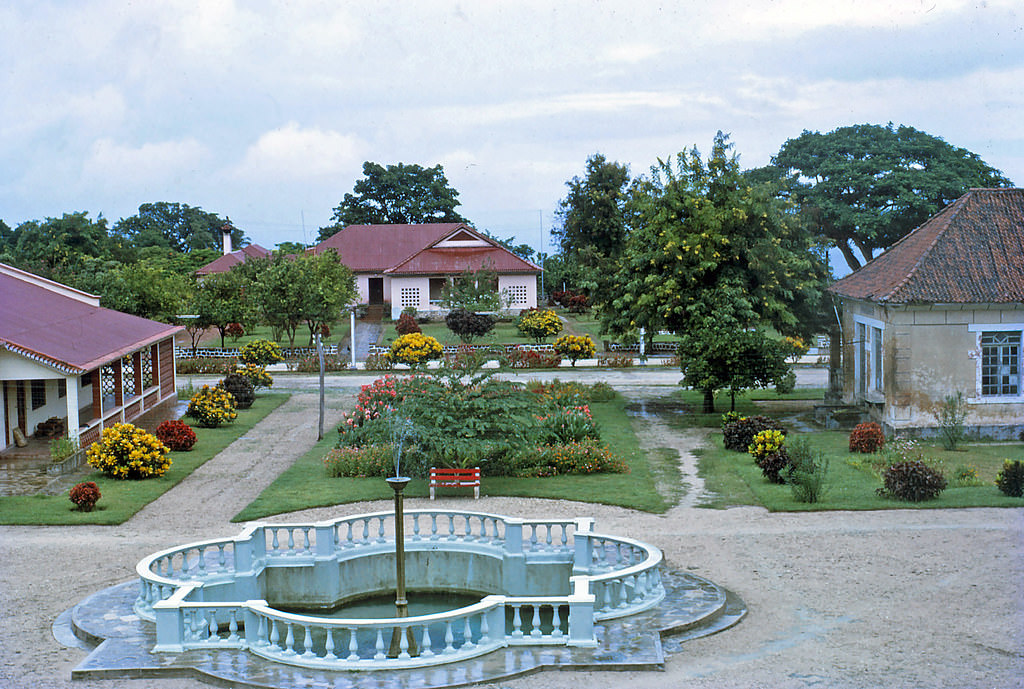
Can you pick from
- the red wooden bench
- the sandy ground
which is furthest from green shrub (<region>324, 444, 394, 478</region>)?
the red wooden bench

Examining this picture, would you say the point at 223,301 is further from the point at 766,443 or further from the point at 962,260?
the point at 962,260

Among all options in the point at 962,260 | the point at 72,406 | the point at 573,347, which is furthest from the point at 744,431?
the point at 573,347

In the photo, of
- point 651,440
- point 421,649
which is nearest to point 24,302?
point 651,440

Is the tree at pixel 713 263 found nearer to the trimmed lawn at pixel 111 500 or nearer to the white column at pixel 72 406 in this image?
the trimmed lawn at pixel 111 500

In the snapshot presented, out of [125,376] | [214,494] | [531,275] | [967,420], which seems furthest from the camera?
[531,275]

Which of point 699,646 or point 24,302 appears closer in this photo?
point 699,646

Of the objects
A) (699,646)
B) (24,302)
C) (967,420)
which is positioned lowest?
(699,646)

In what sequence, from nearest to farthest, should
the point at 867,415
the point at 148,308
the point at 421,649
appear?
1. the point at 421,649
2. the point at 867,415
3. the point at 148,308

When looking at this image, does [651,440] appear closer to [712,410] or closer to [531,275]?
[712,410]

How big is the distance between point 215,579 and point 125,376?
18.9 m

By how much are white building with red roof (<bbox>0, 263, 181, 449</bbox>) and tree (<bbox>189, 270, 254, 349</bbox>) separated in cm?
876

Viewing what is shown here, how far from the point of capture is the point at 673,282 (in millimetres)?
29938

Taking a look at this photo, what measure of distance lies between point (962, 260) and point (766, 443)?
304 inches

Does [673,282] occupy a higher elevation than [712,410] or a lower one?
higher
